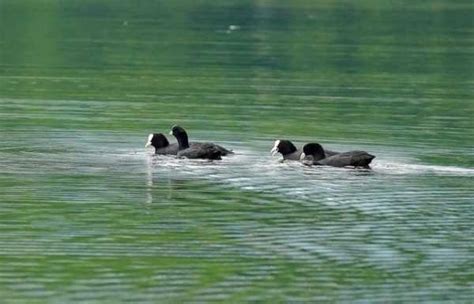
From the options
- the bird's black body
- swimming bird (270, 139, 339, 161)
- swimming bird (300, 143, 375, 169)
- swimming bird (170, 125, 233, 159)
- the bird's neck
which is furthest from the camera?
the bird's neck

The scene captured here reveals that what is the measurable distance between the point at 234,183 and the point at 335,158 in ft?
10.2

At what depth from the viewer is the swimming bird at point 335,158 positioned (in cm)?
3045

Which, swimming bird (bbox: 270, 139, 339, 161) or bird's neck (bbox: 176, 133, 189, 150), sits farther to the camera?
bird's neck (bbox: 176, 133, 189, 150)

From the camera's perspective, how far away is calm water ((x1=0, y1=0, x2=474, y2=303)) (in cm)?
2080

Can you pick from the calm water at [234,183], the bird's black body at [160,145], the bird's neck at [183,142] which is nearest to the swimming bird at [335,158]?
the calm water at [234,183]

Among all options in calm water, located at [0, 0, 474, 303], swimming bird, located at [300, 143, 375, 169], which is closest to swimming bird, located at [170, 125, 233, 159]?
calm water, located at [0, 0, 474, 303]

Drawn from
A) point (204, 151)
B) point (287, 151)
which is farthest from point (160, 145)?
point (287, 151)

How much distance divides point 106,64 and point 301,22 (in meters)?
36.8

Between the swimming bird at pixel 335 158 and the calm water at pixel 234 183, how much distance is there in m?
0.26

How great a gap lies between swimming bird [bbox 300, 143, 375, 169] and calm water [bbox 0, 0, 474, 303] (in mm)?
262

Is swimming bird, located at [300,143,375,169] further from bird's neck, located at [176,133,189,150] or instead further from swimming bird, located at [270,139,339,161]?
bird's neck, located at [176,133,189,150]

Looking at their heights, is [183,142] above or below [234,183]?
above

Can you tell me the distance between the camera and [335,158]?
31.1 meters

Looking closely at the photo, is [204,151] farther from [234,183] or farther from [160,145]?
[234,183]
